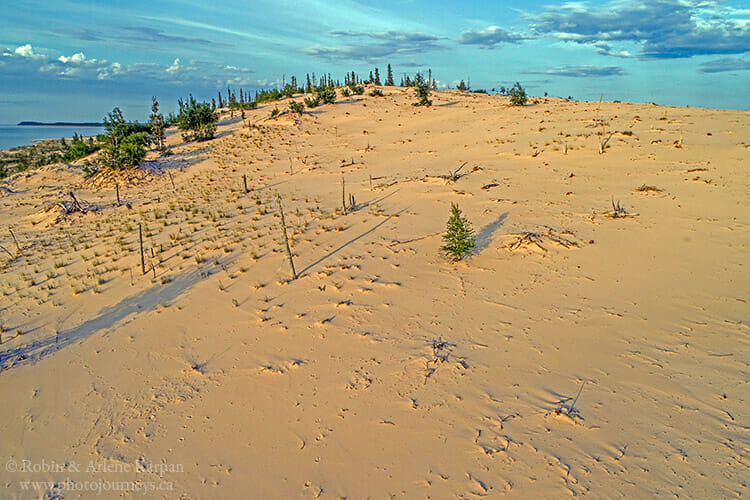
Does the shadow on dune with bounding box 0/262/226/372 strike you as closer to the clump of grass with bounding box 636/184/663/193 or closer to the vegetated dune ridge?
the vegetated dune ridge

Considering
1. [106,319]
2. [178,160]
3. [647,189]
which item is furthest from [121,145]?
[647,189]

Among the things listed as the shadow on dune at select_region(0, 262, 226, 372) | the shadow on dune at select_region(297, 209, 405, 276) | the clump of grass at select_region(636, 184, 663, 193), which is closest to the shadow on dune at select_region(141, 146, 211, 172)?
the shadow on dune at select_region(0, 262, 226, 372)

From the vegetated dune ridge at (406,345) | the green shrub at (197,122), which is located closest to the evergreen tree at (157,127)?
the green shrub at (197,122)

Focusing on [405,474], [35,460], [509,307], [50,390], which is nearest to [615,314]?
[509,307]

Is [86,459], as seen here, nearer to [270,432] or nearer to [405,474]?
[270,432]

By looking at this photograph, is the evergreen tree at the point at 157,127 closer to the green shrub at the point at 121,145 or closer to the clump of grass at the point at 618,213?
the green shrub at the point at 121,145

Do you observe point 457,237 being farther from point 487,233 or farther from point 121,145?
point 121,145
